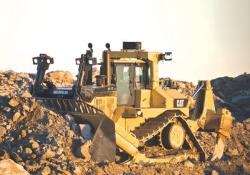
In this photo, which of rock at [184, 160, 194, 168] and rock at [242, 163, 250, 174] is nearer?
rock at [184, 160, 194, 168]

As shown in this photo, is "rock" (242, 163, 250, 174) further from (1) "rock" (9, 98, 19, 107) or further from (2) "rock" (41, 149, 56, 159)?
(1) "rock" (9, 98, 19, 107)

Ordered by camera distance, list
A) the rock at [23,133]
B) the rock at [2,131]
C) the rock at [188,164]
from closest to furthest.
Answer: the rock at [188,164]
the rock at [23,133]
the rock at [2,131]

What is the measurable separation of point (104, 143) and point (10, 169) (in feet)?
9.76

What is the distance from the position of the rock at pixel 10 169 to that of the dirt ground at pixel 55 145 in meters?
0.59

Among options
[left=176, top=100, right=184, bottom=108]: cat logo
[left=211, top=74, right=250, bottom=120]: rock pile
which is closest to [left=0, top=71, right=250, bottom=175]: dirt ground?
[left=176, top=100, right=184, bottom=108]: cat logo

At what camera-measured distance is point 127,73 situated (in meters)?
19.6

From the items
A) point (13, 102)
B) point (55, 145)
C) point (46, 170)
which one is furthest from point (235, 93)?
point (46, 170)

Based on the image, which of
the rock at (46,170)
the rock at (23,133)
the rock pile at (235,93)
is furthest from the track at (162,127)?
the rock pile at (235,93)

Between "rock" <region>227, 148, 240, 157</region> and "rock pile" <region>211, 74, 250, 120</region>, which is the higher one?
"rock pile" <region>211, 74, 250, 120</region>

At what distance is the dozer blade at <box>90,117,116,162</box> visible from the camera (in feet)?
55.9

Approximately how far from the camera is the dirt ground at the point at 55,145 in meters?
17.0

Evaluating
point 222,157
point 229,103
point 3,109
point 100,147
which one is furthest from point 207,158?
point 229,103

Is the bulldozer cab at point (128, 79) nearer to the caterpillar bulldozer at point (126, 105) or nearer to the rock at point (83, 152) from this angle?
the caterpillar bulldozer at point (126, 105)

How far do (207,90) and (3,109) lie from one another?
26.1 feet
